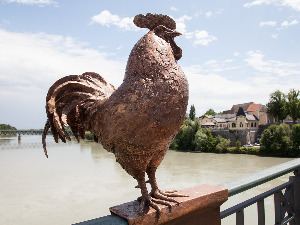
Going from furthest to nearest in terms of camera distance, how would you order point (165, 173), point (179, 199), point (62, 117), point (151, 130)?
point (165, 173), point (62, 117), point (179, 199), point (151, 130)

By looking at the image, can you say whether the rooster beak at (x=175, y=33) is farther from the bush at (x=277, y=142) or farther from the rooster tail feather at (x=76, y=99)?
the bush at (x=277, y=142)

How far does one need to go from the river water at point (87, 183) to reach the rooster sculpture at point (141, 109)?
39.8ft

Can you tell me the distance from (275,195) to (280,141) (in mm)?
26439

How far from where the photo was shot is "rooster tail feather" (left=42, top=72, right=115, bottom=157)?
143cm

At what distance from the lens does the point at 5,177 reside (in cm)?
1931

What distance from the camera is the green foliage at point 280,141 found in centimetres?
2475

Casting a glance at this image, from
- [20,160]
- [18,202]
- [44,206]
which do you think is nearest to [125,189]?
[44,206]

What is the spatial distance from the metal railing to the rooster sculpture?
485mm

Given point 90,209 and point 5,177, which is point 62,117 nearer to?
point 90,209

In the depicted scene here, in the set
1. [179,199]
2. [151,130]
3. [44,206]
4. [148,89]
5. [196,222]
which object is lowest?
[44,206]

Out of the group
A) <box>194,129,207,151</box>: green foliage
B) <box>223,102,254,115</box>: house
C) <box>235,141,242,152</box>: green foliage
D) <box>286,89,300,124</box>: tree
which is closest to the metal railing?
<box>194,129,207,151</box>: green foliage

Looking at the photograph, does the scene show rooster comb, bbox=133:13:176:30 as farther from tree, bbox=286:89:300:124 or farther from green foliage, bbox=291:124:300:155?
tree, bbox=286:89:300:124

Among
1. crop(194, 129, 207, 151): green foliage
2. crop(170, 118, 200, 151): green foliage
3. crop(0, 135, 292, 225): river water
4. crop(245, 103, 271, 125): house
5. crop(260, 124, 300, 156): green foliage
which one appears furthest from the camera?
crop(245, 103, 271, 125): house

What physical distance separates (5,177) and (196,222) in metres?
21.8
